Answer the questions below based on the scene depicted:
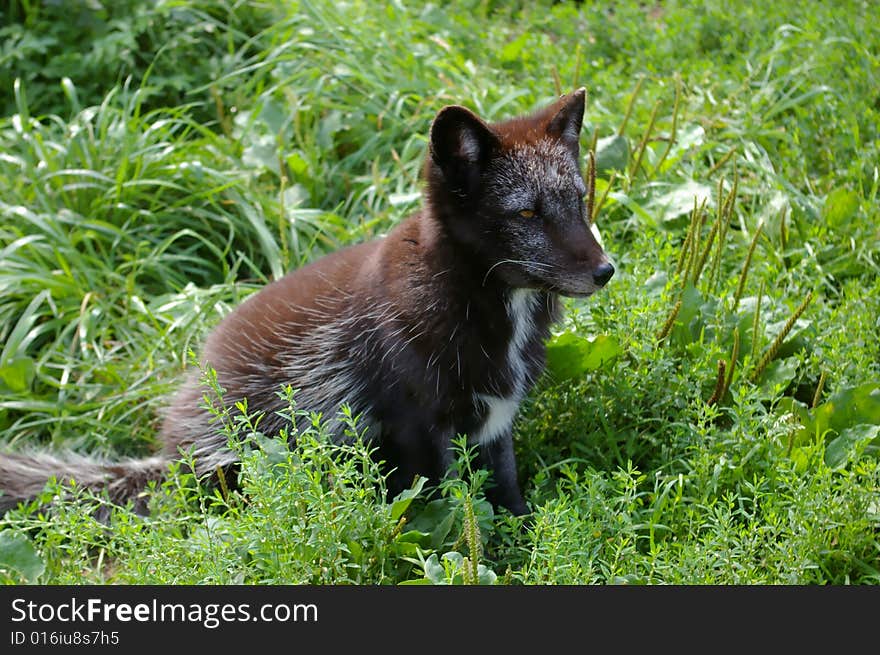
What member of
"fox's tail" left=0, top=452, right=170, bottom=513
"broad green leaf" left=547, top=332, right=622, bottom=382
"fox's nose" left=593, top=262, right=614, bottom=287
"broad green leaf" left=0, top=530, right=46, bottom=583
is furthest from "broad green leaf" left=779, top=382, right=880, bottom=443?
"broad green leaf" left=0, top=530, right=46, bottom=583

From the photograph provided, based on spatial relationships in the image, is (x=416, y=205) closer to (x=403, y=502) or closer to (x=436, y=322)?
(x=436, y=322)

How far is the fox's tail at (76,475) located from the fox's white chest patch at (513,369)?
142 cm

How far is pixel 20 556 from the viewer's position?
3.56 metres

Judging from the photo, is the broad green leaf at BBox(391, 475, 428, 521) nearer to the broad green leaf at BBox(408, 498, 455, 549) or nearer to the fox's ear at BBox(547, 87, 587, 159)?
the broad green leaf at BBox(408, 498, 455, 549)

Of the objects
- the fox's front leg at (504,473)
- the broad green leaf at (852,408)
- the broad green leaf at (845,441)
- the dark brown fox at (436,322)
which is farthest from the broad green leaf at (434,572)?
the broad green leaf at (852,408)

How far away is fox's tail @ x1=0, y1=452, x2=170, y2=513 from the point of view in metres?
4.50

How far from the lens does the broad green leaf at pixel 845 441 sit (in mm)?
3914

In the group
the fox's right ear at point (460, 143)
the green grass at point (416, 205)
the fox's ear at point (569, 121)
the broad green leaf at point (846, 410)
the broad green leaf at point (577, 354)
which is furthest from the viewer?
the broad green leaf at point (577, 354)

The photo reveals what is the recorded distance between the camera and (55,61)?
674 cm

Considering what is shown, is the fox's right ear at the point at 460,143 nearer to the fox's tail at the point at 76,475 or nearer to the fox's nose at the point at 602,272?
the fox's nose at the point at 602,272

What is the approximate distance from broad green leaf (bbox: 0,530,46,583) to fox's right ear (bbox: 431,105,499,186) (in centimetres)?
196

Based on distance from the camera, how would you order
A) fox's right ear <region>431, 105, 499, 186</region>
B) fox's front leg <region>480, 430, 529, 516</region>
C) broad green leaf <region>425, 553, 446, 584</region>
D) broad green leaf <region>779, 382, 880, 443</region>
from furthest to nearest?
1. fox's front leg <region>480, 430, 529, 516</region>
2. broad green leaf <region>779, 382, 880, 443</region>
3. fox's right ear <region>431, 105, 499, 186</region>
4. broad green leaf <region>425, 553, 446, 584</region>

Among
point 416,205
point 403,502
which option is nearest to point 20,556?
point 403,502

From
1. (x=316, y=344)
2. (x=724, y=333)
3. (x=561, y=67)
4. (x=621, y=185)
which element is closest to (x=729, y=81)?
(x=561, y=67)
